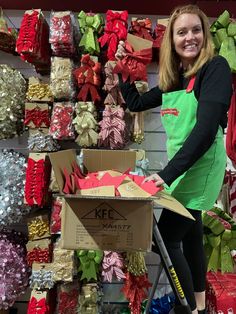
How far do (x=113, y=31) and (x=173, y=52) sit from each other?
58cm

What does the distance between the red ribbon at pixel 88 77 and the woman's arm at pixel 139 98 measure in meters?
0.32

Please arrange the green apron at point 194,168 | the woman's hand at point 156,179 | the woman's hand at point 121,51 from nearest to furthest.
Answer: the woman's hand at point 156,179 < the green apron at point 194,168 < the woman's hand at point 121,51

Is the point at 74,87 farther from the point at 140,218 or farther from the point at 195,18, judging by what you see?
the point at 140,218

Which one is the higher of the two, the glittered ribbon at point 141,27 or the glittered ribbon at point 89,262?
the glittered ribbon at point 141,27

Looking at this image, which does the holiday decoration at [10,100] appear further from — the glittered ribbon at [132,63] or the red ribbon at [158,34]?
the red ribbon at [158,34]

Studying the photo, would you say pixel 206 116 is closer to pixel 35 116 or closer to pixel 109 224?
pixel 109 224

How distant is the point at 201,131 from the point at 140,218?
0.36m

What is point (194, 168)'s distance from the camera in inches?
54.2

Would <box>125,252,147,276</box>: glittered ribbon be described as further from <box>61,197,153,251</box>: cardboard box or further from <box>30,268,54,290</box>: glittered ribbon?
<box>61,197,153,251</box>: cardboard box

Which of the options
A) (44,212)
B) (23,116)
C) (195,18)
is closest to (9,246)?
(44,212)

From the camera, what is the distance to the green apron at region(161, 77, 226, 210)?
1.37m

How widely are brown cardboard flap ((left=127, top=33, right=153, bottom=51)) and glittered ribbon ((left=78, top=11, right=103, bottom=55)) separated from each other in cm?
32

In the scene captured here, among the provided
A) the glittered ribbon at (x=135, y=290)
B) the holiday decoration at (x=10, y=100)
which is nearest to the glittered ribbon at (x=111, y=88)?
the holiday decoration at (x=10, y=100)

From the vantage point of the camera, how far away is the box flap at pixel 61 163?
3.35 ft
